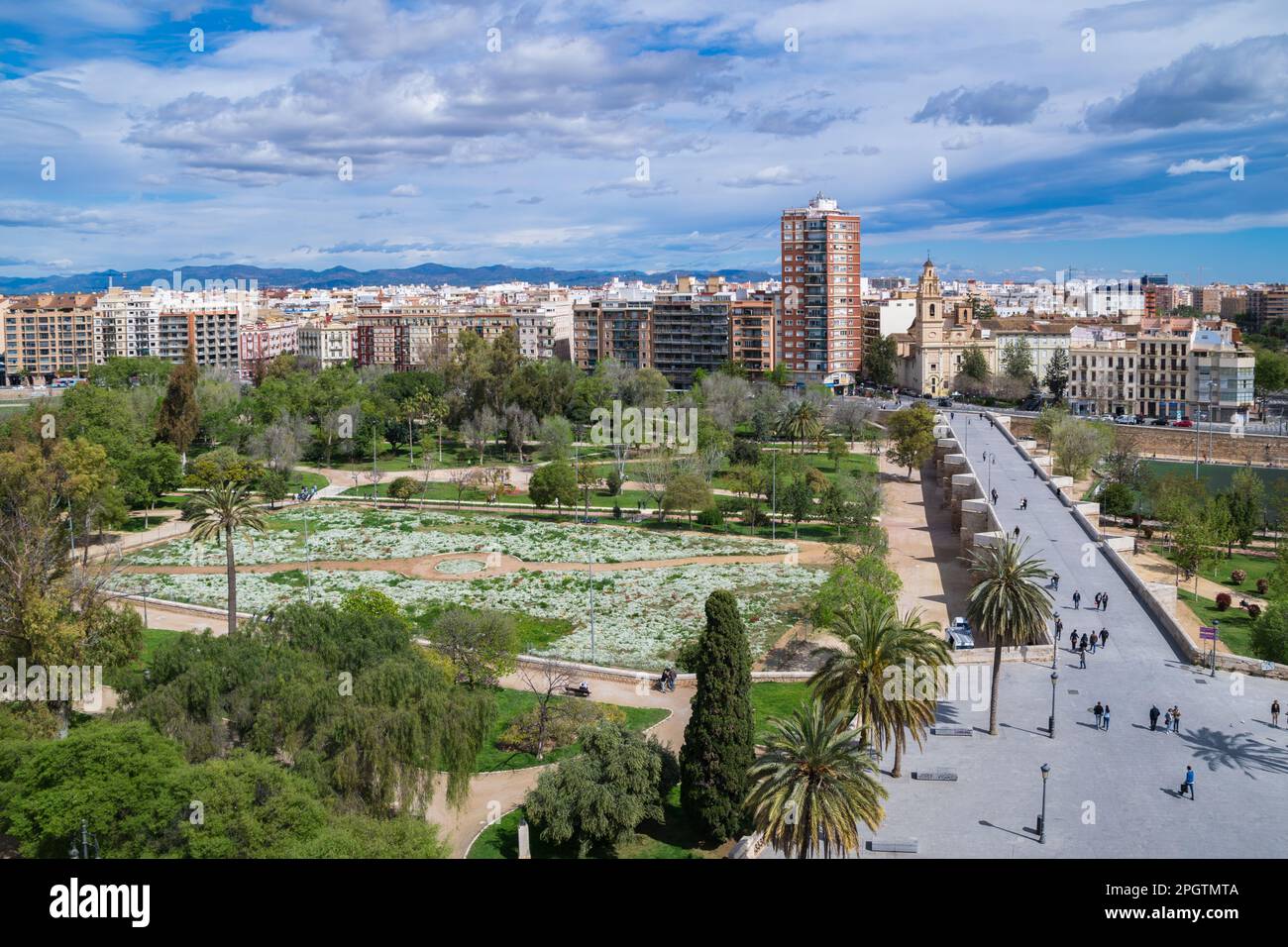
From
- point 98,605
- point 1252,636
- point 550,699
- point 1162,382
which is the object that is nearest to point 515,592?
point 550,699

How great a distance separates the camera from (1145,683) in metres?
24.5

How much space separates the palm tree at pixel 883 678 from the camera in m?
19.3

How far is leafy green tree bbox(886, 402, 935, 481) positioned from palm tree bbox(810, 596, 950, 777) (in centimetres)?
4014

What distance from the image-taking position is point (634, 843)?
18875 millimetres

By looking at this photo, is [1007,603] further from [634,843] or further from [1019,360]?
[1019,360]

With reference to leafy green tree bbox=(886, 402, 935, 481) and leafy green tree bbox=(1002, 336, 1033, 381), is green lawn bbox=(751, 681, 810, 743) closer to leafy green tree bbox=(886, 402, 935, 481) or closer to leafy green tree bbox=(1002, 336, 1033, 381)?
leafy green tree bbox=(886, 402, 935, 481)

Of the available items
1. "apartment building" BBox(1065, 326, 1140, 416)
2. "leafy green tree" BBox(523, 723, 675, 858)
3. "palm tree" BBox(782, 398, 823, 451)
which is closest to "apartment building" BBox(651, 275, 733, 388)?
"palm tree" BBox(782, 398, 823, 451)

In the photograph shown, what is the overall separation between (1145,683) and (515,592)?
769 inches

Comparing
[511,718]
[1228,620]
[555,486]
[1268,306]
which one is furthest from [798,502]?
[1268,306]

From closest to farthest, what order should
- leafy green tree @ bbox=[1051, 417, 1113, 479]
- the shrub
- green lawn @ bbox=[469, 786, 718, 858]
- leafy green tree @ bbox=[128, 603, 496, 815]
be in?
green lawn @ bbox=[469, 786, 718, 858] < leafy green tree @ bbox=[128, 603, 496, 815] < the shrub < leafy green tree @ bbox=[1051, 417, 1113, 479]

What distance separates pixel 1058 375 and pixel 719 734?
7609cm

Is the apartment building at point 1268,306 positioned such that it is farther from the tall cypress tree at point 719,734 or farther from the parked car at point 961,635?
the tall cypress tree at point 719,734

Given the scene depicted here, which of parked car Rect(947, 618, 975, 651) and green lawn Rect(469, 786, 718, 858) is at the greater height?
parked car Rect(947, 618, 975, 651)

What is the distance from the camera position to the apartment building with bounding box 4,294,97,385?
109312 millimetres
